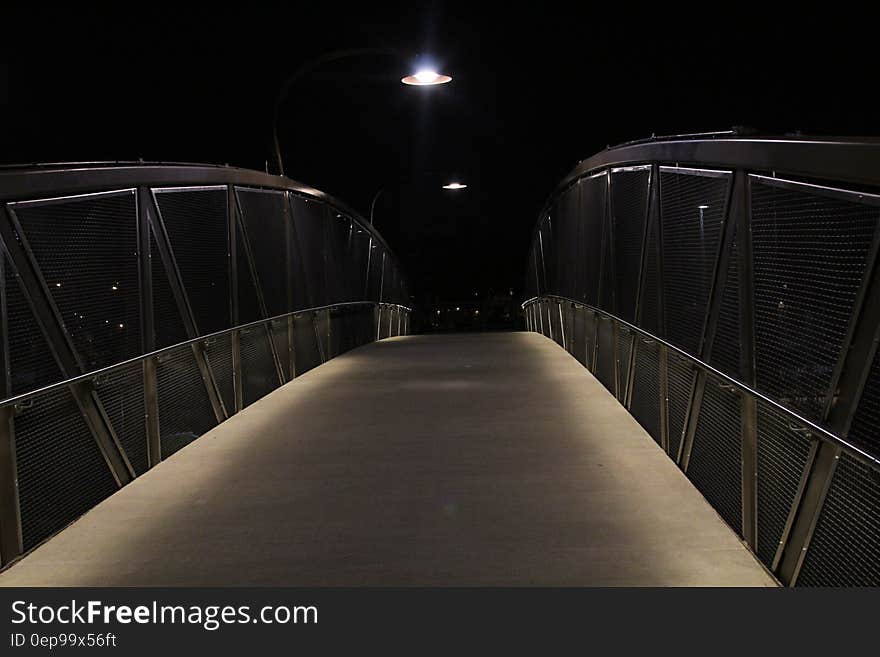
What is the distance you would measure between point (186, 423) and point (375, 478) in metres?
1.82

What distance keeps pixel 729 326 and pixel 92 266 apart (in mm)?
3639

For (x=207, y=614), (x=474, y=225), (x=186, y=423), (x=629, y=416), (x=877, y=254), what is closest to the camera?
(x=877, y=254)

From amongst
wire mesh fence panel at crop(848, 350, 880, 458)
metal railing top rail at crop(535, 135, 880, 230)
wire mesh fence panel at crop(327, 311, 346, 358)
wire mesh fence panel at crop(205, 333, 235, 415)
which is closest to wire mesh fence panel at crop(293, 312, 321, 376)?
wire mesh fence panel at crop(327, 311, 346, 358)

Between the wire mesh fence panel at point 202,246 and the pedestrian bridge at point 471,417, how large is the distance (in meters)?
0.04

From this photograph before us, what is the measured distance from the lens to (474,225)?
11581cm

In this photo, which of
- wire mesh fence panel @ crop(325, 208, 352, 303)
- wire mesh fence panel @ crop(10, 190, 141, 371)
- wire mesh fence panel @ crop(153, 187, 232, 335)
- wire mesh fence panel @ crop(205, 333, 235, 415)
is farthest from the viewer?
wire mesh fence panel @ crop(325, 208, 352, 303)

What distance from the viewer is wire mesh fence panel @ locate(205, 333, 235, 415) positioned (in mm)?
8453

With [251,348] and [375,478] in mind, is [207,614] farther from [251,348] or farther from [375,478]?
[251,348]

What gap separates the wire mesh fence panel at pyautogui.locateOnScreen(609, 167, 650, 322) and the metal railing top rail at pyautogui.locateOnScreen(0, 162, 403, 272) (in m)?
3.38

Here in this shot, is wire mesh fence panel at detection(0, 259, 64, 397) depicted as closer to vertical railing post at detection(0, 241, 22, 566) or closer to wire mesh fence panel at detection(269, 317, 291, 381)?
vertical railing post at detection(0, 241, 22, 566)

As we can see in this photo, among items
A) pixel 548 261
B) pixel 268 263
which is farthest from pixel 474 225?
pixel 268 263

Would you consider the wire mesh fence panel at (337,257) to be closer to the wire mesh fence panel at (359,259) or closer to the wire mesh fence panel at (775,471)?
the wire mesh fence panel at (359,259)

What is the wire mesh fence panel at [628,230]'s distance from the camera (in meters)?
8.48

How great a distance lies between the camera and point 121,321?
6781mm
